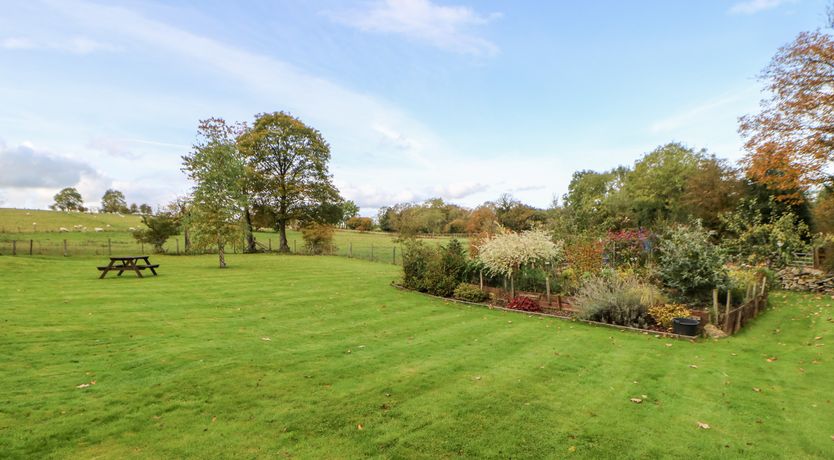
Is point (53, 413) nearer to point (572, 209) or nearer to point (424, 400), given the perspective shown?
point (424, 400)

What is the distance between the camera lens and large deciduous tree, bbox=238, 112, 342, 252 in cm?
3688

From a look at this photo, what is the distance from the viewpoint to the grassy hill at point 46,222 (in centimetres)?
3995

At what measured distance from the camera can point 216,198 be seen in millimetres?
21875

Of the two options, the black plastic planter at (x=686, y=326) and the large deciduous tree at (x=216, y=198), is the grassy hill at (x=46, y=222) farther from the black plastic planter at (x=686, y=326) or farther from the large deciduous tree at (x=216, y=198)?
the black plastic planter at (x=686, y=326)

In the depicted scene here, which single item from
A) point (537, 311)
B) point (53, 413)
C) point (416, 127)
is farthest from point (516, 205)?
point (53, 413)

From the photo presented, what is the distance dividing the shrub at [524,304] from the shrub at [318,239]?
1037 inches

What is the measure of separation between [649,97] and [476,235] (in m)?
9.45

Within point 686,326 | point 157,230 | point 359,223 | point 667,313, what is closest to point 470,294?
point 667,313

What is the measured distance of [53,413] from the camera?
4.27 m

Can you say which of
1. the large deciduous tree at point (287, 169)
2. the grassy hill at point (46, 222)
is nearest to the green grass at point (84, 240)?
the grassy hill at point (46, 222)

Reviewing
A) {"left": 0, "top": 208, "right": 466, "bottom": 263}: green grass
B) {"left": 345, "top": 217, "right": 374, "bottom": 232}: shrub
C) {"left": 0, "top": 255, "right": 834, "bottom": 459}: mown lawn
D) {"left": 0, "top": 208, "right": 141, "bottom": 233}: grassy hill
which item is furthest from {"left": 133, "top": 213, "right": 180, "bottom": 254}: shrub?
{"left": 345, "top": 217, "right": 374, "bottom": 232}: shrub

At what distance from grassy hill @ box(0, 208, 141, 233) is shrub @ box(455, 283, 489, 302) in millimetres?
43886

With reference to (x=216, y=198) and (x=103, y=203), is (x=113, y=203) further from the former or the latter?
(x=216, y=198)

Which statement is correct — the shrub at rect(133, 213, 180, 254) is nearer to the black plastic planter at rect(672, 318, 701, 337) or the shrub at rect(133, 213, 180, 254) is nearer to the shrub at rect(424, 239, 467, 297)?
Result: the shrub at rect(424, 239, 467, 297)
